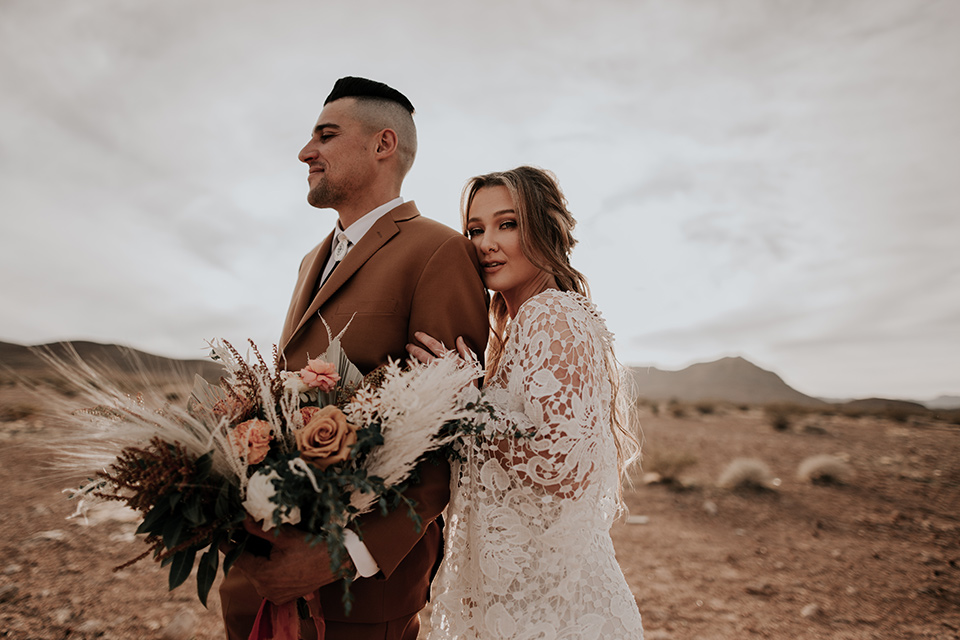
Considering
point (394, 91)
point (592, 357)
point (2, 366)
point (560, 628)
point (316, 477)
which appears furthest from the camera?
point (394, 91)

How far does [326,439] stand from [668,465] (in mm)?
9806

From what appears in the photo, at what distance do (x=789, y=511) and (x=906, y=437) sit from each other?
955 cm

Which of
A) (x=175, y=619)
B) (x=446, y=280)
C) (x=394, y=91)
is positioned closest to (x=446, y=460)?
(x=446, y=280)

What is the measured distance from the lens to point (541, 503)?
2084 millimetres

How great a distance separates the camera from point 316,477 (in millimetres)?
1493

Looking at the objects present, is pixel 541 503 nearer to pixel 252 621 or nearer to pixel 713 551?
pixel 252 621

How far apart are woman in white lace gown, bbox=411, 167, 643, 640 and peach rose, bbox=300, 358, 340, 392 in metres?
0.46

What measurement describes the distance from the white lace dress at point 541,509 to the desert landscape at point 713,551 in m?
1.20

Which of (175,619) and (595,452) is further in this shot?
(175,619)

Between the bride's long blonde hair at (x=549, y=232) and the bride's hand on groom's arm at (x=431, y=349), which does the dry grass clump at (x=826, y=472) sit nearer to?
the bride's long blonde hair at (x=549, y=232)

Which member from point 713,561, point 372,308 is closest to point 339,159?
point 372,308

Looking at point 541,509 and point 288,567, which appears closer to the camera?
point 288,567

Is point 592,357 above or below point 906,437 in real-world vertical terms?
above

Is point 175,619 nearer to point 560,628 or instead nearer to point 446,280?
point 560,628
